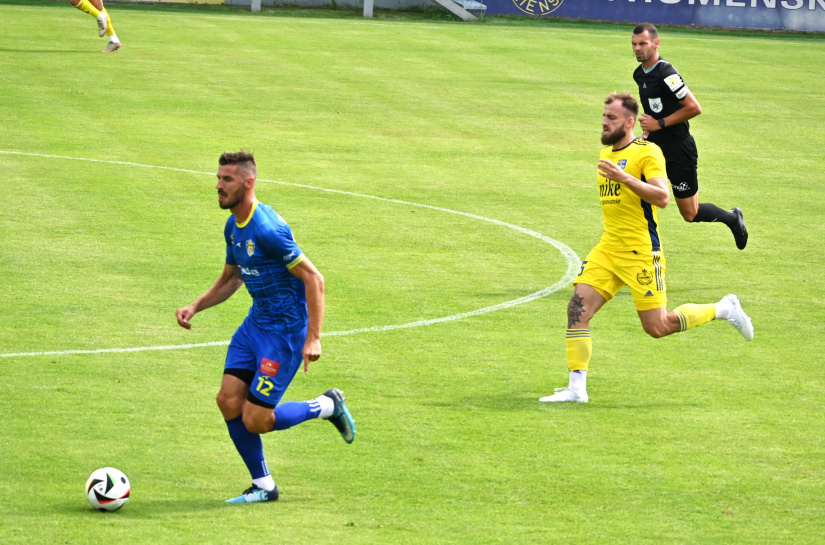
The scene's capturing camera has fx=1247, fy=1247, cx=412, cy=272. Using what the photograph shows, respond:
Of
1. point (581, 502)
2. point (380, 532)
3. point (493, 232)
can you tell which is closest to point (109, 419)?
point (380, 532)

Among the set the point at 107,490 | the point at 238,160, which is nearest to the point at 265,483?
the point at 107,490

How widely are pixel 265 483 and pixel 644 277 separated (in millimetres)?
3867

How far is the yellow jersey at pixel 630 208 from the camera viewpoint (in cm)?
1012

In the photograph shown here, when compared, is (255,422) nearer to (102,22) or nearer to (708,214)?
(708,214)

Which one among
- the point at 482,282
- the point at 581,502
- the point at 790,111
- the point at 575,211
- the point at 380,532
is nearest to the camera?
the point at 380,532

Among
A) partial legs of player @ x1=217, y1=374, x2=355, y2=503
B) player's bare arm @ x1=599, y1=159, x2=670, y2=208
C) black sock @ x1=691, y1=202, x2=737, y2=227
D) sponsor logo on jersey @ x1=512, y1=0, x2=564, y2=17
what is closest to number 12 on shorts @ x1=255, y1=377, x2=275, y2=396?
partial legs of player @ x1=217, y1=374, x2=355, y2=503

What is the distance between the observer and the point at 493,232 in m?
16.8

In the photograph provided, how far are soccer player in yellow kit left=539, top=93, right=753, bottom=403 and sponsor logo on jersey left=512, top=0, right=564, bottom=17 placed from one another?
98.1 ft

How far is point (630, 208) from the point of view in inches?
404

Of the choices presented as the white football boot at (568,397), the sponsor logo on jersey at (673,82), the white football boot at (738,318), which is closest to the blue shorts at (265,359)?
the white football boot at (568,397)

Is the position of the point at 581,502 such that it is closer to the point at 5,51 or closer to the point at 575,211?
the point at 575,211

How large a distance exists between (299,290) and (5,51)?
23205mm

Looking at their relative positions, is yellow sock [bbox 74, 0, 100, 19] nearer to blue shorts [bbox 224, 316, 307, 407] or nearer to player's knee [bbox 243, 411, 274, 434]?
blue shorts [bbox 224, 316, 307, 407]

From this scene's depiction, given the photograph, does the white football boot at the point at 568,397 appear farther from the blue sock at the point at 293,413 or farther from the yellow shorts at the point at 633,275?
the blue sock at the point at 293,413
